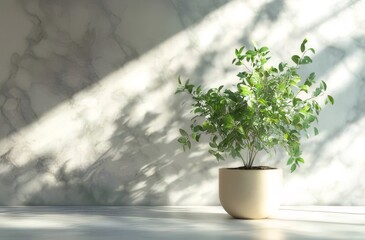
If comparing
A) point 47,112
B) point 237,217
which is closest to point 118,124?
point 47,112

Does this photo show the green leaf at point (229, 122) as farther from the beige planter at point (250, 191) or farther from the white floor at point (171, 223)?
the white floor at point (171, 223)

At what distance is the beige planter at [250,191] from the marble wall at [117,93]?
0.37 metres

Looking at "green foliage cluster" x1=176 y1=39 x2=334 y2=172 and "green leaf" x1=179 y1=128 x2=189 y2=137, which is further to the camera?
"green leaf" x1=179 y1=128 x2=189 y2=137

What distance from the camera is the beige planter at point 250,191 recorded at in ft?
7.16

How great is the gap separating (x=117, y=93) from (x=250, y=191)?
749 mm

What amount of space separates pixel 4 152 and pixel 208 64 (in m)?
0.95

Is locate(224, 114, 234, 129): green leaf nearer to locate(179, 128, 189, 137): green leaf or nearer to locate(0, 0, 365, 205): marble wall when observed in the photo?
locate(179, 128, 189, 137): green leaf

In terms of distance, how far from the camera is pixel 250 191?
218 cm

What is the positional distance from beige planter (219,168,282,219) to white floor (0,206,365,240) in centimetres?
4

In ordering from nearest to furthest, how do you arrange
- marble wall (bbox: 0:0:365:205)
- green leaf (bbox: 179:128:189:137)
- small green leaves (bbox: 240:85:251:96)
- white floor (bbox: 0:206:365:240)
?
white floor (bbox: 0:206:365:240)
small green leaves (bbox: 240:85:251:96)
green leaf (bbox: 179:128:189:137)
marble wall (bbox: 0:0:365:205)

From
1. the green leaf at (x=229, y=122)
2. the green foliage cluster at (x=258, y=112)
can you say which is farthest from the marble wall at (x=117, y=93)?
the green leaf at (x=229, y=122)

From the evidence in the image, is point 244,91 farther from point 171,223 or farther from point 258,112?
point 171,223

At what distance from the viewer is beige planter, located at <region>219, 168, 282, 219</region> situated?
7.16 ft

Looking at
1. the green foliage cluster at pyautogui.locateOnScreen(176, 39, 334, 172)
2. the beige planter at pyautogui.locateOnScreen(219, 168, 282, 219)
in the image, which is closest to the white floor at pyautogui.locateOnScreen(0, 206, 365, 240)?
the beige planter at pyautogui.locateOnScreen(219, 168, 282, 219)
